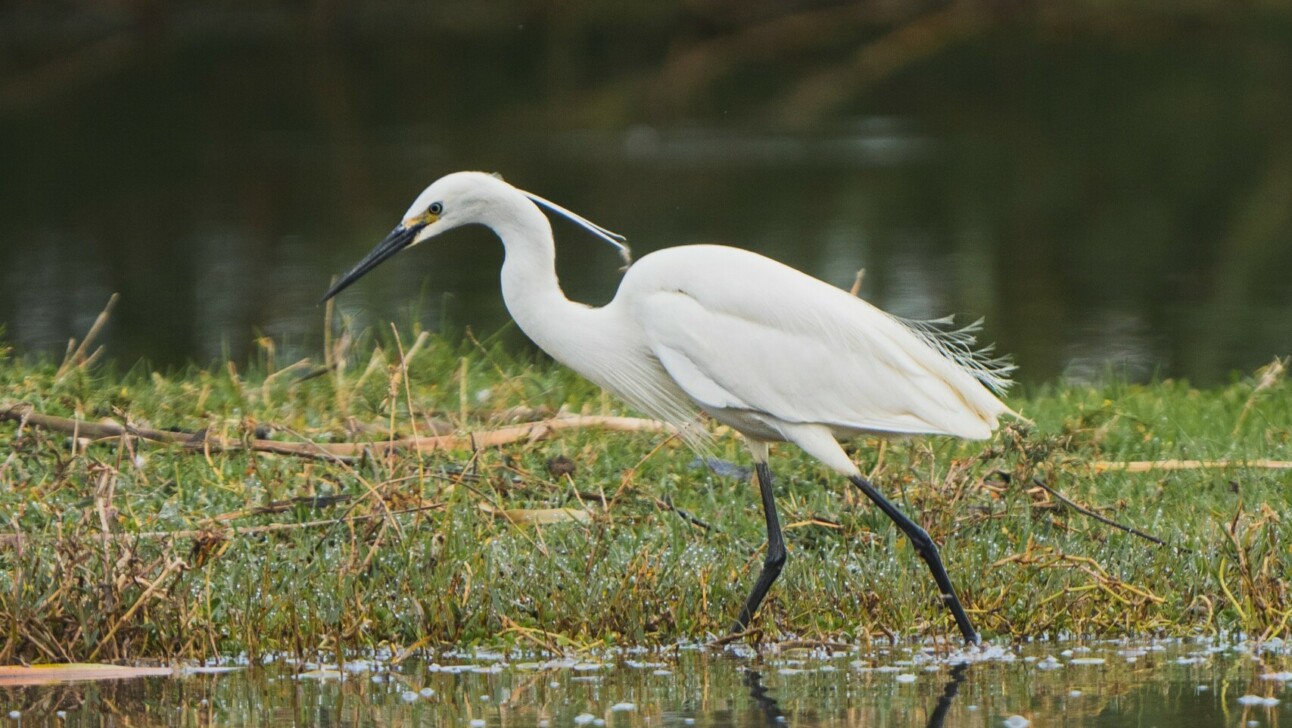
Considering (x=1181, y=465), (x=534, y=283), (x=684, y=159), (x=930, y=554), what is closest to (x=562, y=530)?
(x=534, y=283)

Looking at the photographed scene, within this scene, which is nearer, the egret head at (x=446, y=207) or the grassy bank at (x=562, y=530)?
the grassy bank at (x=562, y=530)

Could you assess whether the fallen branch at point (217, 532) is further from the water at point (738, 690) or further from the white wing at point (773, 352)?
the white wing at point (773, 352)

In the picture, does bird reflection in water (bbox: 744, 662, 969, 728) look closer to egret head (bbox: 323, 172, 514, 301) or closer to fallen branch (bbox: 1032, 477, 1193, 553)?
fallen branch (bbox: 1032, 477, 1193, 553)

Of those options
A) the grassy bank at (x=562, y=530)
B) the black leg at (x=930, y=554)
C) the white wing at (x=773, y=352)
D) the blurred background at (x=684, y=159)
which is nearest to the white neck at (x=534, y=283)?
the white wing at (x=773, y=352)

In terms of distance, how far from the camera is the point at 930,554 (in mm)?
4590

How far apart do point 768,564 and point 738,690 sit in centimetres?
61

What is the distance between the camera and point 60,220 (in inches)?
582

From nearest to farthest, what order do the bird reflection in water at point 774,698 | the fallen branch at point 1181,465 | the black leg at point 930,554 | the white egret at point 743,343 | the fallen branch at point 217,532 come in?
the bird reflection in water at point 774,698 < the black leg at point 930,554 < the fallen branch at point 217,532 < the white egret at point 743,343 < the fallen branch at point 1181,465

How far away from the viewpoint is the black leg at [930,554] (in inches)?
175

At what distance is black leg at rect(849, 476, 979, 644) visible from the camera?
4.45m

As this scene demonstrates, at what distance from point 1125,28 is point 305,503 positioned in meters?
21.5

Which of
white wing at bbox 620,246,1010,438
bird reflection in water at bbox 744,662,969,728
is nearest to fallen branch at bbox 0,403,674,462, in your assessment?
white wing at bbox 620,246,1010,438

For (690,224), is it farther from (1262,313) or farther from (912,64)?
(912,64)

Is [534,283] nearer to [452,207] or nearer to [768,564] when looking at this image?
[452,207]
